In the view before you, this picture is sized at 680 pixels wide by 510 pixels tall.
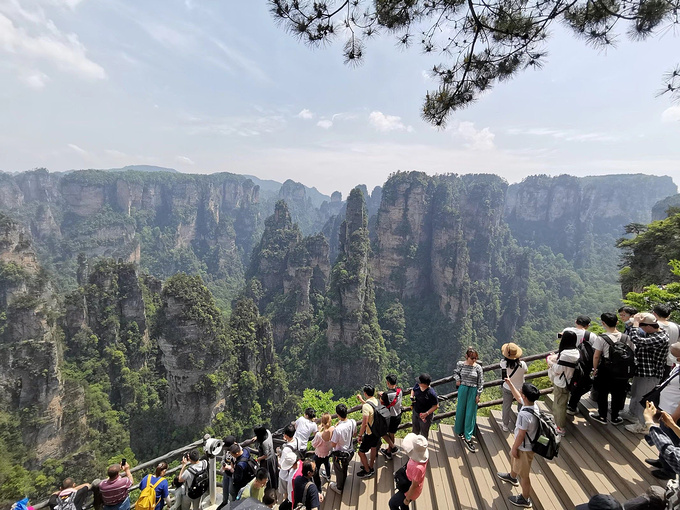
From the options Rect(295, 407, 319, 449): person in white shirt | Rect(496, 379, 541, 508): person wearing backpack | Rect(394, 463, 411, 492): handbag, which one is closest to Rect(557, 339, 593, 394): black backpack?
Rect(496, 379, 541, 508): person wearing backpack

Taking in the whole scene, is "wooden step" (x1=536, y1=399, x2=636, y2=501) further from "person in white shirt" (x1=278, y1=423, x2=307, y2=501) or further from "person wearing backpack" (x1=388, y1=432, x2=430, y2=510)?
"person in white shirt" (x1=278, y1=423, x2=307, y2=501)

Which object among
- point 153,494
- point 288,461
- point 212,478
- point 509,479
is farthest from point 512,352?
point 153,494

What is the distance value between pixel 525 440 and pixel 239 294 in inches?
2594

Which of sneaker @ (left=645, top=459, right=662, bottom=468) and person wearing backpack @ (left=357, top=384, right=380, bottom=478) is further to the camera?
person wearing backpack @ (left=357, top=384, right=380, bottom=478)

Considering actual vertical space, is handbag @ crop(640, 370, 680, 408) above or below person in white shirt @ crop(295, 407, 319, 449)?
above

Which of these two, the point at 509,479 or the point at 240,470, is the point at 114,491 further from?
the point at 509,479

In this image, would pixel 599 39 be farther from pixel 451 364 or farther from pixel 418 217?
pixel 418 217

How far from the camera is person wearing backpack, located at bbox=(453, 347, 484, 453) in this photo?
5.55 meters

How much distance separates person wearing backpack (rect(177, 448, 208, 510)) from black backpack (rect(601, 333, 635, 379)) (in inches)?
258

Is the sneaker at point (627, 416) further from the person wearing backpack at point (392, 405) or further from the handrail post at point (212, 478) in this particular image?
the handrail post at point (212, 478)

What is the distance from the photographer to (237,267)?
106m

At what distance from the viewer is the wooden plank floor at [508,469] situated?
4359 millimetres

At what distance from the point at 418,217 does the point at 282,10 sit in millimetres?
57767

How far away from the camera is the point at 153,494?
16.5ft
